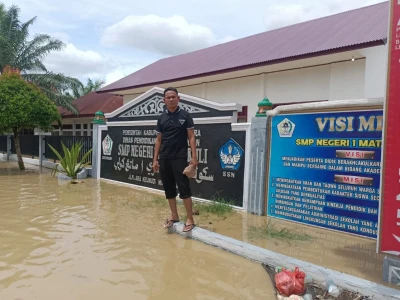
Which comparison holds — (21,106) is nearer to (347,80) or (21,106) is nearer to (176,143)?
(176,143)

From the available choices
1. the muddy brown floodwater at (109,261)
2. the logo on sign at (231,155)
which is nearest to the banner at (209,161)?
the logo on sign at (231,155)

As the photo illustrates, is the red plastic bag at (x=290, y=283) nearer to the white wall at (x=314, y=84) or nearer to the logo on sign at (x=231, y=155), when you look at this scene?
the logo on sign at (x=231, y=155)

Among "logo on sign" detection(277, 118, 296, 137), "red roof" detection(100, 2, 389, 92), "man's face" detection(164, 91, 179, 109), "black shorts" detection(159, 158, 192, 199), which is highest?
"red roof" detection(100, 2, 389, 92)

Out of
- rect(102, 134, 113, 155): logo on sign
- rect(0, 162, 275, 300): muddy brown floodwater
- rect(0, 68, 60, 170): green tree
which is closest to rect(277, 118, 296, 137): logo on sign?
rect(0, 162, 275, 300): muddy brown floodwater

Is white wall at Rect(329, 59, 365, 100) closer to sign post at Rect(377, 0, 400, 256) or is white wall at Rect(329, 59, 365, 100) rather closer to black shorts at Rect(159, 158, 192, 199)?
sign post at Rect(377, 0, 400, 256)

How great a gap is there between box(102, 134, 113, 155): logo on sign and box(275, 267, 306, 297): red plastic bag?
669cm

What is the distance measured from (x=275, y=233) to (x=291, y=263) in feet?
3.82

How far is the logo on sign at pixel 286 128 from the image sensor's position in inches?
186

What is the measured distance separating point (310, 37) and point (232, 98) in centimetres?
328

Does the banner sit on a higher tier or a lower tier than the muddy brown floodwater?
higher

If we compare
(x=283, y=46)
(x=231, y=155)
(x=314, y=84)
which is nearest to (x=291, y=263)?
(x=231, y=155)

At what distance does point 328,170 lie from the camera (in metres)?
4.30

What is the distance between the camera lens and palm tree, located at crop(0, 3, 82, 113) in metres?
17.3

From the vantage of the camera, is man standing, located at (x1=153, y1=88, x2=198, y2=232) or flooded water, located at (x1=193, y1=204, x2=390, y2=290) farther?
man standing, located at (x1=153, y1=88, x2=198, y2=232)
